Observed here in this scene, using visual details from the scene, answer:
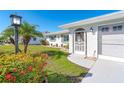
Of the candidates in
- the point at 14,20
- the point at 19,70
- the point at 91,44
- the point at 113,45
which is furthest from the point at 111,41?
the point at 19,70

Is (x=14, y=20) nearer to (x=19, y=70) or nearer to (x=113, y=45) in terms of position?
(x=19, y=70)

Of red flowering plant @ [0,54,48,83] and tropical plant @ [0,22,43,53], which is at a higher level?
tropical plant @ [0,22,43,53]

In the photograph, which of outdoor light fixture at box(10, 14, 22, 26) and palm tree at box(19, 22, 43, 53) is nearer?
outdoor light fixture at box(10, 14, 22, 26)

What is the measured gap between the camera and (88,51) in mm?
11227

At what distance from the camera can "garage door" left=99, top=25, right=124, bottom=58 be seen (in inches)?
346

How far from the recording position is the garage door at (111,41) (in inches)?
346

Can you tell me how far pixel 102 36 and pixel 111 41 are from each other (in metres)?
0.83

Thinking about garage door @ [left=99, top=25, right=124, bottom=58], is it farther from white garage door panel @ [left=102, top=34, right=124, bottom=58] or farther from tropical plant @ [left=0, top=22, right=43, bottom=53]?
tropical plant @ [left=0, top=22, right=43, bottom=53]

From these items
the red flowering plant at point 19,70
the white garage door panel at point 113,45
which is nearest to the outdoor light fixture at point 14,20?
the red flowering plant at point 19,70

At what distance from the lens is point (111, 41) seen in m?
9.43

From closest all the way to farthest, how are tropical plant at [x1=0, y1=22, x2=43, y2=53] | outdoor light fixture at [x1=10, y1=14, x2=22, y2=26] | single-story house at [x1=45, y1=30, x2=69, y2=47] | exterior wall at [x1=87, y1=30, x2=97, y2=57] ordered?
outdoor light fixture at [x1=10, y1=14, x2=22, y2=26], exterior wall at [x1=87, y1=30, x2=97, y2=57], tropical plant at [x1=0, y1=22, x2=43, y2=53], single-story house at [x1=45, y1=30, x2=69, y2=47]

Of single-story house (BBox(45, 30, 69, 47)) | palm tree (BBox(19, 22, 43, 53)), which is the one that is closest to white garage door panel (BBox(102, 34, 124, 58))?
palm tree (BBox(19, 22, 43, 53))
